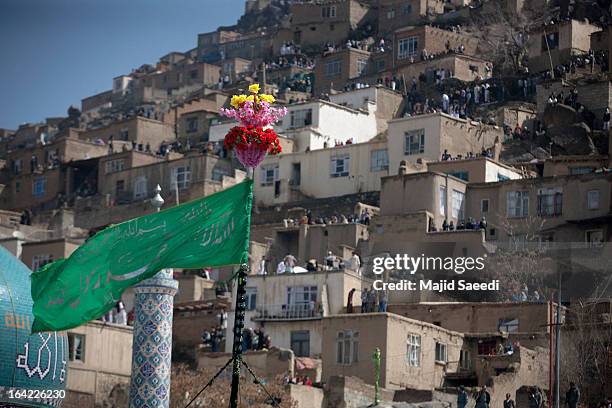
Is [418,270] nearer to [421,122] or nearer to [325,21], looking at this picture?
[421,122]

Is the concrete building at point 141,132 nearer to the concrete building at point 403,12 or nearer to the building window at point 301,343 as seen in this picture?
the concrete building at point 403,12

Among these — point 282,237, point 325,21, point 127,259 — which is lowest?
point 127,259

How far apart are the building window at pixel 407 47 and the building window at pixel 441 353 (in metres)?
36.1

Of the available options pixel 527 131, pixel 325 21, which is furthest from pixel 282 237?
pixel 325 21

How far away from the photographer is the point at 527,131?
65062 millimetres

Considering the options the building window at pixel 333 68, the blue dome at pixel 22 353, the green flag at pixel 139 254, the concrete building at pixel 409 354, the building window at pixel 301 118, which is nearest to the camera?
the green flag at pixel 139 254

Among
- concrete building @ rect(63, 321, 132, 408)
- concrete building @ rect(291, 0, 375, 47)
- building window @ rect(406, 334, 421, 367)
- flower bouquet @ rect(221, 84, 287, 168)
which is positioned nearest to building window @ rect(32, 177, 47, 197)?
concrete building @ rect(291, 0, 375, 47)

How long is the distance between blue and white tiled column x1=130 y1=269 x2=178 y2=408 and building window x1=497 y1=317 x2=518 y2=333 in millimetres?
25848

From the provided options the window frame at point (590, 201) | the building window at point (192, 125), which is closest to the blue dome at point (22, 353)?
the window frame at point (590, 201)

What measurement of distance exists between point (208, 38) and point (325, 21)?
25.7m

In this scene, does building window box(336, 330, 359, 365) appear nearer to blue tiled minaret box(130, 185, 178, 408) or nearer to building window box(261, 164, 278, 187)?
building window box(261, 164, 278, 187)

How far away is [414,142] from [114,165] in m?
16.2

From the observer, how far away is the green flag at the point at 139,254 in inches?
756

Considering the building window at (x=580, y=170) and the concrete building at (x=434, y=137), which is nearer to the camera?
the building window at (x=580, y=170)
